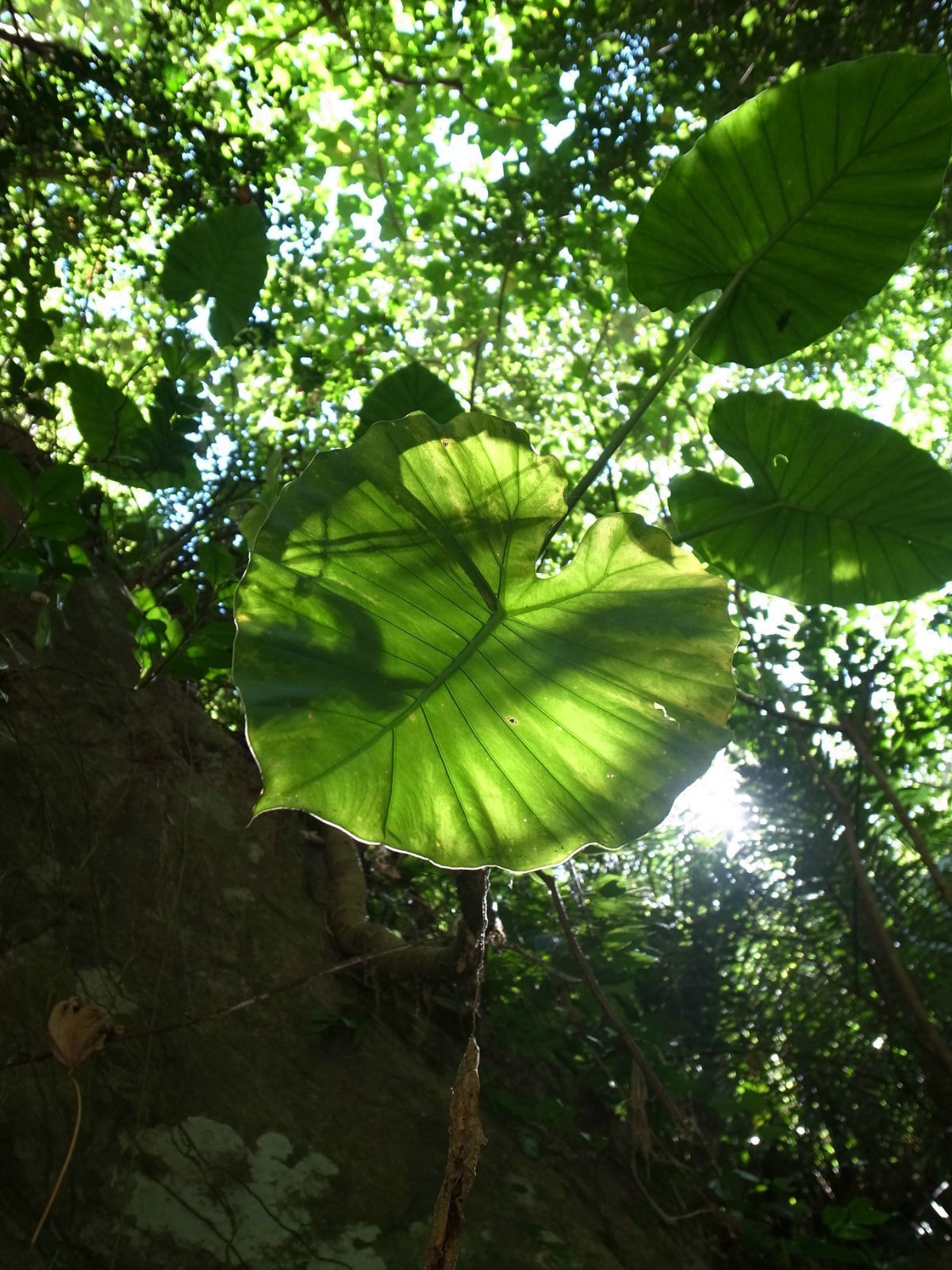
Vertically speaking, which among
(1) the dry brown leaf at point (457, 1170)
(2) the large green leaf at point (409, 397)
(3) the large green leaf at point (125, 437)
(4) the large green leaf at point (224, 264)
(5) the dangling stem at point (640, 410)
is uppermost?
(4) the large green leaf at point (224, 264)

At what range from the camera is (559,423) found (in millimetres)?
4023

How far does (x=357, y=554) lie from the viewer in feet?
3.16

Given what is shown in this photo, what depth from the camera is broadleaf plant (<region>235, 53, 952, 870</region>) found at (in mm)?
907

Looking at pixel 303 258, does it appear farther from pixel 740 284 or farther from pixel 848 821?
pixel 848 821

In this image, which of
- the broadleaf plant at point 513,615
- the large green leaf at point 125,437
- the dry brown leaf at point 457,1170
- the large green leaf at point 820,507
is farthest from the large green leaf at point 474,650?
the large green leaf at point 125,437

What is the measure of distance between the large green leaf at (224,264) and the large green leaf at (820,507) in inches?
53.6

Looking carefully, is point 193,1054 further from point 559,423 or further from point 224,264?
point 559,423

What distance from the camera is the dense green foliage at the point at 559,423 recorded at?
2.08 metres

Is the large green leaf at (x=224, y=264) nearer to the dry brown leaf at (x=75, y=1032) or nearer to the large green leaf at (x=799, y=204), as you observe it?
the large green leaf at (x=799, y=204)

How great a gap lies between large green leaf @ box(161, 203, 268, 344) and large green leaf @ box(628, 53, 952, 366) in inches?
52.3

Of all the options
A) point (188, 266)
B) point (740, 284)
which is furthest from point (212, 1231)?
point (188, 266)

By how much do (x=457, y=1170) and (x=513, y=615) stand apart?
22.8 inches

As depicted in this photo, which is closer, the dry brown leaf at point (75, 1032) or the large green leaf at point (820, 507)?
the dry brown leaf at point (75, 1032)

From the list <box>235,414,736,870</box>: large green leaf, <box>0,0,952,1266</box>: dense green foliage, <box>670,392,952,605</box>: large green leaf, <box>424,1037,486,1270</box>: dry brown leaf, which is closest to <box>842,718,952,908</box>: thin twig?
<box>0,0,952,1266</box>: dense green foliage
